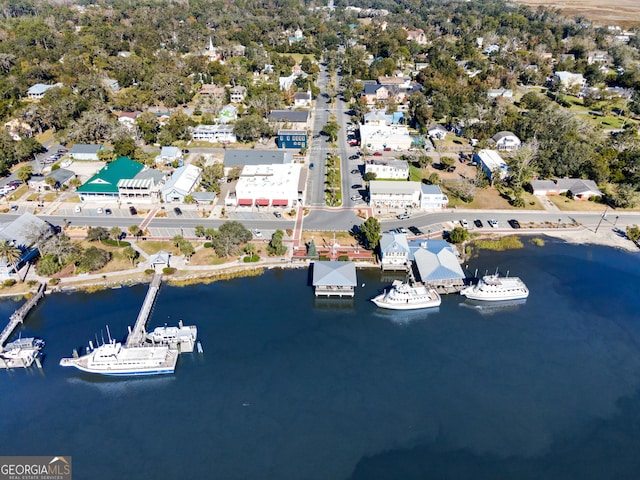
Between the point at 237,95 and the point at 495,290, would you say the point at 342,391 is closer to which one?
the point at 495,290

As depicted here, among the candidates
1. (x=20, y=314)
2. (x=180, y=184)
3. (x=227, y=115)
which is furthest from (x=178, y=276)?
(x=227, y=115)

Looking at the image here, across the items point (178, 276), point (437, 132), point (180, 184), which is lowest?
point (178, 276)

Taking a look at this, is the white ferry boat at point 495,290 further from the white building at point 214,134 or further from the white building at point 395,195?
the white building at point 214,134

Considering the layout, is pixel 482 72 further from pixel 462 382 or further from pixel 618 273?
pixel 462 382

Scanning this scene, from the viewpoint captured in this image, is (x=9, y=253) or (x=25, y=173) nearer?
(x=9, y=253)

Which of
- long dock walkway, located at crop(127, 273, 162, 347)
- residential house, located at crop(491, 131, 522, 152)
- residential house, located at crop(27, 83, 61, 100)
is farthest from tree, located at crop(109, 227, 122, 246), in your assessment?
residential house, located at crop(27, 83, 61, 100)

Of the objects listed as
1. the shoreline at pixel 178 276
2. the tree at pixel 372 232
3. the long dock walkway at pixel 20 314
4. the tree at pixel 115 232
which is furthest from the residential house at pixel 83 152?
the tree at pixel 372 232

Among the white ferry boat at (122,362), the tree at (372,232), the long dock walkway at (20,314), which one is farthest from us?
the tree at (372,232)
